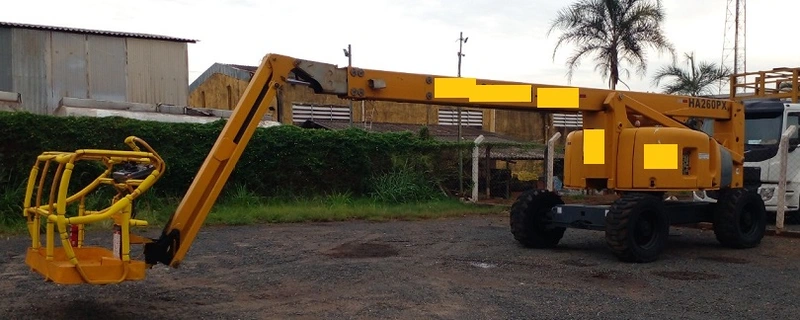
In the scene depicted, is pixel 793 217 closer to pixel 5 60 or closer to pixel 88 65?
pixel 88 65

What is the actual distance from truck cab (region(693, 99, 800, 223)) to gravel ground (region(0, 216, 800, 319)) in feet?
7.22

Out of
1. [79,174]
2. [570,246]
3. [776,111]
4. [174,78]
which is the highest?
[174,78]

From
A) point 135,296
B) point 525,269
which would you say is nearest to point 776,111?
point 525,269

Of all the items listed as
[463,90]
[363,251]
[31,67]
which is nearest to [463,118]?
[31,67]

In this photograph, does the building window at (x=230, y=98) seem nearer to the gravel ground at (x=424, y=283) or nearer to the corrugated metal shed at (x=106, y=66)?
the corrugated metal shed at (x=106, y=66)

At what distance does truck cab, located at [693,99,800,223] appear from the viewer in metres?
13.6

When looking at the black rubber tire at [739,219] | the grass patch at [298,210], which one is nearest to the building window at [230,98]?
the grass patch at [298,210]

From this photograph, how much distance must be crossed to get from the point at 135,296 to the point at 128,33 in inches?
765

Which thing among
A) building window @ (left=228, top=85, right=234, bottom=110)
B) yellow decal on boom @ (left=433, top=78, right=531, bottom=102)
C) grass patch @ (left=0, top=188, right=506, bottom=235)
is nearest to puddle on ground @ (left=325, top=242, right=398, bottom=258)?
yellow decal on boom @ (left=433, top=78, right=531, bottom=102)

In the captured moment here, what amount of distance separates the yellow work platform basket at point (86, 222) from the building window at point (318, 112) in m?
23.7

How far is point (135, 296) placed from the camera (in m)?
7.18

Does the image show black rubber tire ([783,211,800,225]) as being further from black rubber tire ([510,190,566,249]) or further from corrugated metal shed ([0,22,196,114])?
corrugated metal shed ([0,22,196,114])

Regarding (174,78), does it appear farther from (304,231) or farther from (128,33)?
(304,231)

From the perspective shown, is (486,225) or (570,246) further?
(486,225)
